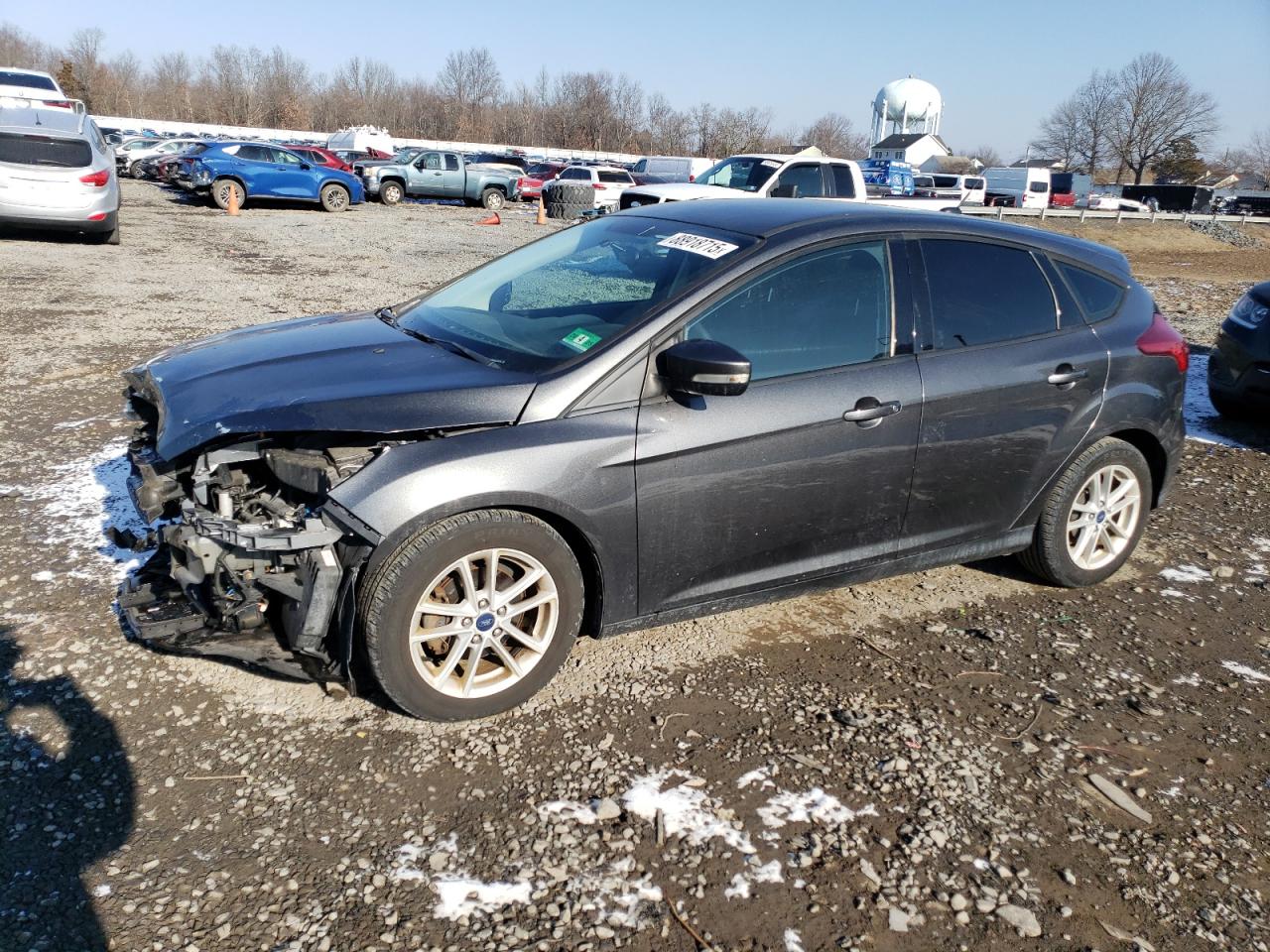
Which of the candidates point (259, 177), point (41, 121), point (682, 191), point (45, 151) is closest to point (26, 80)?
point (259, 177)

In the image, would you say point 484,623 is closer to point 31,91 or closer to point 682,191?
point 682,191

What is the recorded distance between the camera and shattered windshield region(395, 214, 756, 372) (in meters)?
3.64

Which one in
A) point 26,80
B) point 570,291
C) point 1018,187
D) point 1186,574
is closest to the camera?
point 570,291

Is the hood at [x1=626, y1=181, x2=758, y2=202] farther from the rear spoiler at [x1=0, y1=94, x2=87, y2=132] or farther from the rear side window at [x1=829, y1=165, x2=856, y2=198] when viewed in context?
the rear spoiler at [x1=0, y1=94, x2=87, y2=132]

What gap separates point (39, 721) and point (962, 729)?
3.14 meters

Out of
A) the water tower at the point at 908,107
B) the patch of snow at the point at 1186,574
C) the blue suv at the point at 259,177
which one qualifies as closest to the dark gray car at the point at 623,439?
the patch of snow at the point at 1186,574

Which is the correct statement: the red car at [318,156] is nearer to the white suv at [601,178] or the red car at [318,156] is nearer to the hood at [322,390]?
the white suv at [601,178]

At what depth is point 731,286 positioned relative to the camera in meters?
3.64

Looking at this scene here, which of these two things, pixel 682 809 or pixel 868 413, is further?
pixel 868 413

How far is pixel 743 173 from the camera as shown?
17.0 meters

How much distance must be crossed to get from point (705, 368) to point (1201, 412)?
22.2 ft

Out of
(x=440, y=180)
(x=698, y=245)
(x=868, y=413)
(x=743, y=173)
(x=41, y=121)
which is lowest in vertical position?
(x=868, y=413)

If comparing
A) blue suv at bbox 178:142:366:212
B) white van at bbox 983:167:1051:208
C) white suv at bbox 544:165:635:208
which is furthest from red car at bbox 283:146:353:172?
white van at bbox 983:167:1051:208

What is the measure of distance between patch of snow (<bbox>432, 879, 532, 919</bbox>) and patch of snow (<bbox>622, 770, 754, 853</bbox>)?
48 centimetres
